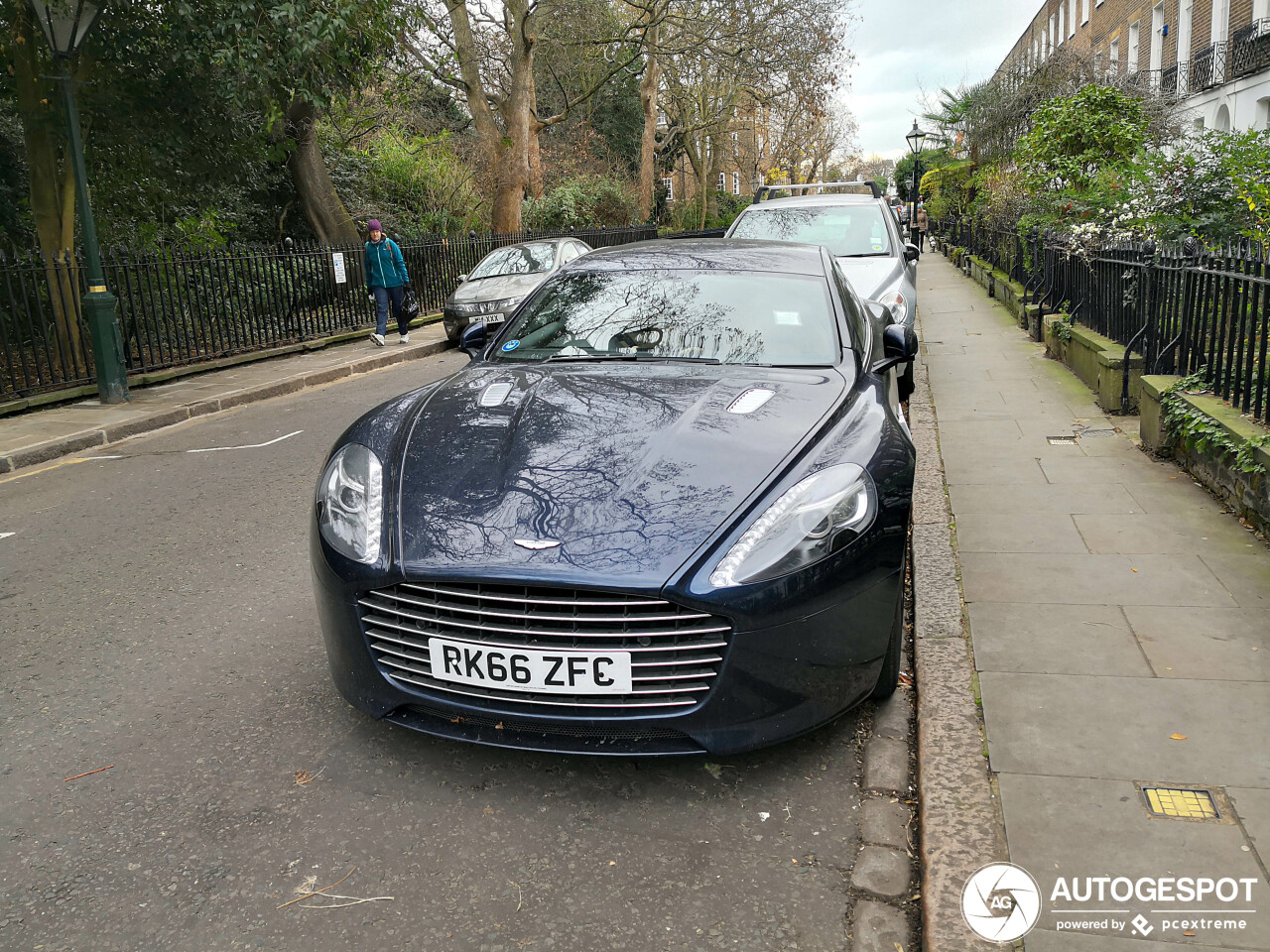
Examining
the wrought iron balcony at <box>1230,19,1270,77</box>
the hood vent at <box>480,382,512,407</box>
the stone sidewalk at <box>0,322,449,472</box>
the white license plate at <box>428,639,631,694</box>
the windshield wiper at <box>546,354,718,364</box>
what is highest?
the wrought iron balcony at <box>1230,19,1270,77</box>

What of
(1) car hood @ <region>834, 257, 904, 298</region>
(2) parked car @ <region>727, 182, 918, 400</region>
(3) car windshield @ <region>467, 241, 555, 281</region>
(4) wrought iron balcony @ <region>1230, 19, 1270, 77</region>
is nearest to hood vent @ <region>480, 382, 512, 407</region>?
(1) car hood @ <region>834, 257, 904, 298</region>

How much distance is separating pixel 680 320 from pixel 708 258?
25.8 inches

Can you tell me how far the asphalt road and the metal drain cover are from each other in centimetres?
80

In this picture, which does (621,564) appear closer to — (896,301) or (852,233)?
(896,301)

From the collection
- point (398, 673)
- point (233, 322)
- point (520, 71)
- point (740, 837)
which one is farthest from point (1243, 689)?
point (520, 71)

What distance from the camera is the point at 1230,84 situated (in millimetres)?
25125

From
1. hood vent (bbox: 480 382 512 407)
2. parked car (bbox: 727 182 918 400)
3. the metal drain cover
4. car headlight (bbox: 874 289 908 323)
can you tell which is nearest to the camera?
the metal drain cover

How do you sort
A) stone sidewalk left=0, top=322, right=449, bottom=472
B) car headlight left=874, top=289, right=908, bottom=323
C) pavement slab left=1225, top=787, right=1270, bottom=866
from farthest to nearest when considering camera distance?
stone sidewalk left=0, top=322, right=449, bottom=472, car headlight left=874, top=289, right=908, bottom=323, pavement slab left=1225, top=787, right=1270, bottom=866

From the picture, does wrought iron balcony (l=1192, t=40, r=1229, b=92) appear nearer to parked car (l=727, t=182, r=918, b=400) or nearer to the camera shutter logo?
parked car (l=727, t=182, r=918, b=400)

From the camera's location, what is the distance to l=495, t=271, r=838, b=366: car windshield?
412 cm

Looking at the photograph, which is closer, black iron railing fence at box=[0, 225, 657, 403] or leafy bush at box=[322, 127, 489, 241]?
black iron railing fence at box=[0, 225, 657, 403]

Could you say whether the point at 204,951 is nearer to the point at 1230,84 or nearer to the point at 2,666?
the point at 2,666

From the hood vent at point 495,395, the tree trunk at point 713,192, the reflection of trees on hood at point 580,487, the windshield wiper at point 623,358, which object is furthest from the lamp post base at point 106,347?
the tree trunk at point 713,192

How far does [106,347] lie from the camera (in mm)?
10211
